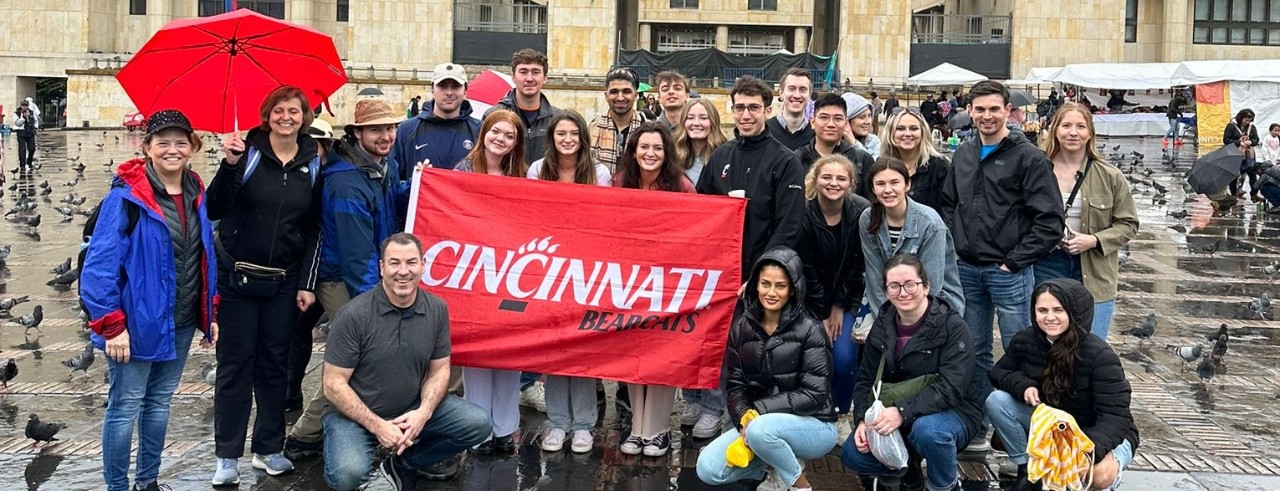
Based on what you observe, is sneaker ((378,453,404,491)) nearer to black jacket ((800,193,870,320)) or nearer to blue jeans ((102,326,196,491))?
blue jeans ((102,326,196,491))

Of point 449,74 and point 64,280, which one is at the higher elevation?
point 449,74

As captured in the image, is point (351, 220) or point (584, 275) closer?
point (351, 220)

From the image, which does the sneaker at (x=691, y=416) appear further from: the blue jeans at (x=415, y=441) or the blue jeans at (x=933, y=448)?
the blue jeans at (x=415, y=441)

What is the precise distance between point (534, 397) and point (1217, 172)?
17108 millimetres

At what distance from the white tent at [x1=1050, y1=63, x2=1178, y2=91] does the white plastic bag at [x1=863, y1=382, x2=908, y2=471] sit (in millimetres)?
33631

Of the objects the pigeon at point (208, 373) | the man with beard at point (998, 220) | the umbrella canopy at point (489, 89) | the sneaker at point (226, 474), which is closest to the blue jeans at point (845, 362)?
the man with beard at point (998, 220)

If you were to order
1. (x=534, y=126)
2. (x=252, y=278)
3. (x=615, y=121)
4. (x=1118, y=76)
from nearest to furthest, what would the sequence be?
1. (x=252, y=278)
2. (x=615, y=121)
3. (x=534, y=126)
4. (x=1118, y=76)

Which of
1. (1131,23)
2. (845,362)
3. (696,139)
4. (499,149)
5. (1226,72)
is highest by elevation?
(1131,23)

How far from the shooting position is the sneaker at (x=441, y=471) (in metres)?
6.16

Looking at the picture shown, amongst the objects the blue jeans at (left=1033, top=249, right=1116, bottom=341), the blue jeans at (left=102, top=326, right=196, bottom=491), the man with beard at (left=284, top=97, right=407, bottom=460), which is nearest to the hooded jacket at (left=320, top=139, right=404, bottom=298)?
the man with beard at (left=284, top=97, right=407, bottom=460)

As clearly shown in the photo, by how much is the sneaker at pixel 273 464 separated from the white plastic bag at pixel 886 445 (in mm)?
3043

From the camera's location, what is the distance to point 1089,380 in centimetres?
568

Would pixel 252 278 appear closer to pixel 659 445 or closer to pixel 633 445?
pixel 633 445

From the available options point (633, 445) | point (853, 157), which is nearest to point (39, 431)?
point (633, 445)
